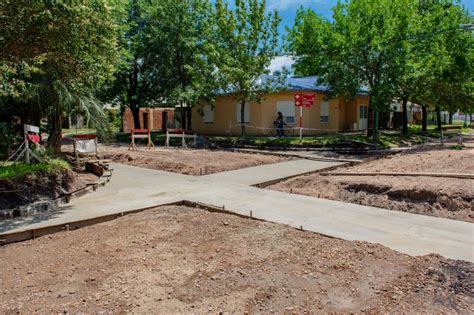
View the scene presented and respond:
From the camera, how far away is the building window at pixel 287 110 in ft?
84.7

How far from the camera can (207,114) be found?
29391 millimetres

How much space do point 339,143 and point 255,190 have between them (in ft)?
38.3

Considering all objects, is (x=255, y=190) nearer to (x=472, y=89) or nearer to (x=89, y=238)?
(x=89, y=238)

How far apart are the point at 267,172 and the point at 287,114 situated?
14.0 meters

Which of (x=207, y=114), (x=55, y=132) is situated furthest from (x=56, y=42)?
(x=207, y=114)

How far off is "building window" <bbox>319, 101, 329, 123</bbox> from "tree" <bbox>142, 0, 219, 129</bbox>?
769 cm

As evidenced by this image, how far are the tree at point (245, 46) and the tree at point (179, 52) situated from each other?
1.20m

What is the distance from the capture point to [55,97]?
10766mm

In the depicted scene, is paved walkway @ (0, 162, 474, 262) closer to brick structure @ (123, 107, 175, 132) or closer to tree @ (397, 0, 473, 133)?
tree @ (397, 0, 473, 133)

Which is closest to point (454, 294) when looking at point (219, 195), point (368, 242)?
point (368, 242)

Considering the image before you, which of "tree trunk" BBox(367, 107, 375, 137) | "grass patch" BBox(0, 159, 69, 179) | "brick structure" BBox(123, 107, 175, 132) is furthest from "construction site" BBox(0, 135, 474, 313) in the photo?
"brick structure" BBox(123, 107, 175, 132)

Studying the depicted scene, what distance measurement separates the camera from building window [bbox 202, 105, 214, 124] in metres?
29.0

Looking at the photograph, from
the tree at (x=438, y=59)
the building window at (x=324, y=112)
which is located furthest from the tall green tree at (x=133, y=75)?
the tree at (x=438, y=59)

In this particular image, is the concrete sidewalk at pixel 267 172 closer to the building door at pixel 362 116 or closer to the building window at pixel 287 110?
the building window at pixel 287 110
